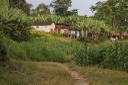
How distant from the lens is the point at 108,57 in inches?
666

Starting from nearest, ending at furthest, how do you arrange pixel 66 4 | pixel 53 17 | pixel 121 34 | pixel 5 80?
pixel 5 80
pixel 121 34
pixel 53 17
pixel 66 4

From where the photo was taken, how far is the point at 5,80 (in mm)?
9008

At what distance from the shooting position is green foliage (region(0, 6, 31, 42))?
27.6 meters

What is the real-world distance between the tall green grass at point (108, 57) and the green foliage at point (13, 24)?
35.0 ft

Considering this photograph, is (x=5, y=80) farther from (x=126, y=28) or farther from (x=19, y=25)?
(x=126, y=28)

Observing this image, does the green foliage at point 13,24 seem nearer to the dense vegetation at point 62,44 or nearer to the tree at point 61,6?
the dense vegetation at point 62,44

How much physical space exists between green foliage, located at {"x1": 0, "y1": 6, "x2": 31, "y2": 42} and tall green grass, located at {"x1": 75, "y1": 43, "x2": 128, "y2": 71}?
10.7 m

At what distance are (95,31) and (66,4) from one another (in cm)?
2124

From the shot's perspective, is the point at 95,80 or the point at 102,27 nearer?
the point at 95,80

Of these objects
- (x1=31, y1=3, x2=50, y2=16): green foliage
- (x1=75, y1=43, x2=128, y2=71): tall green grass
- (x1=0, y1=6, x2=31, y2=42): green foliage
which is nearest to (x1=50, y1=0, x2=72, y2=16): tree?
(x1=31, y1=3, x2=50, y2=16): green foliage


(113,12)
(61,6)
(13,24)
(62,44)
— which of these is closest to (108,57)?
(13,24)

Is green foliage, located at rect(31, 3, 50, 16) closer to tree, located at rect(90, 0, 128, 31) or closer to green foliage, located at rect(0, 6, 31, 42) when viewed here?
tree, located at rect(90, 0, 128, 31)

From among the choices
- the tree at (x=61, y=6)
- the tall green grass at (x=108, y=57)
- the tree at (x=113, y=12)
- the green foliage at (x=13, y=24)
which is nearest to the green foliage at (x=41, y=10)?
the tree at (x=61, y=6)

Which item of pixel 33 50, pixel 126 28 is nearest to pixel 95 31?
pixel 126 28
